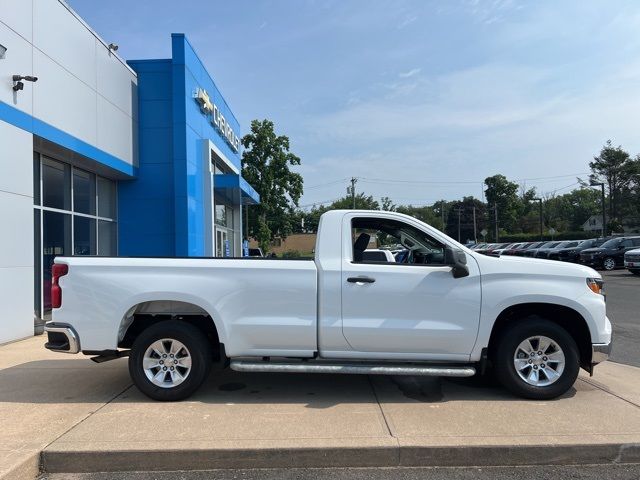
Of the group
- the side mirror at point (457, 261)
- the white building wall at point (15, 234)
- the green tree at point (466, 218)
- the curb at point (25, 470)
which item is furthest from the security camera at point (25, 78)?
the green tree at point (466, 218)

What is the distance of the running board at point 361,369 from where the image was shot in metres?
4.97

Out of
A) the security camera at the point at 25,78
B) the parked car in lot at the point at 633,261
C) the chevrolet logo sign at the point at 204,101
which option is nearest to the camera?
the security camera at the point at 25,78

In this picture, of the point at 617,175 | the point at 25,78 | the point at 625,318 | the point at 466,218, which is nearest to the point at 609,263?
the point at 625,318

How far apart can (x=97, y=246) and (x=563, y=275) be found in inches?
457

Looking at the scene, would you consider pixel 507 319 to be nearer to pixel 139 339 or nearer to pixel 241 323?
pixel 241 323

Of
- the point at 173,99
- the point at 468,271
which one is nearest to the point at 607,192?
the point at 173,99

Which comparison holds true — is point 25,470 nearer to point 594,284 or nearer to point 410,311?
point 410,311

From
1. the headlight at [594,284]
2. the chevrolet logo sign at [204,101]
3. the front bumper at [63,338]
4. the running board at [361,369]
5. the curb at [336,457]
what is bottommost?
the curb at [336,457]

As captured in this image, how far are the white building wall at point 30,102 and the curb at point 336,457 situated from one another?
18.4 feet

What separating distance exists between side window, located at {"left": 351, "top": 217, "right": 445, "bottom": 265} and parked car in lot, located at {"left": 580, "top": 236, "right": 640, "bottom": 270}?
25.0m

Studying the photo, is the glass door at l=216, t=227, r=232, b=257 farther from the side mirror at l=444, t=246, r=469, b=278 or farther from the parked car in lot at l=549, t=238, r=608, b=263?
the parked car in lot at l=549, t=238, r=608, b=263

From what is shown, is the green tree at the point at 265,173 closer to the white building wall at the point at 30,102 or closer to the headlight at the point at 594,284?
the white building wall at the point at 30,102

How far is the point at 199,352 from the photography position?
5148 millimetres

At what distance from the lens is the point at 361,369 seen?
16.4ft
